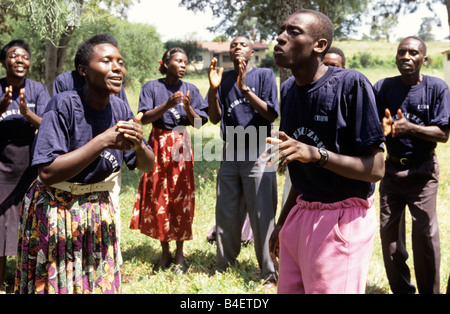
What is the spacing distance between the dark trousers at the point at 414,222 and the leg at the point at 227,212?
128 centimetres

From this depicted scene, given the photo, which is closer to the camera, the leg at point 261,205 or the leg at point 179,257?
the leg at point 261,205

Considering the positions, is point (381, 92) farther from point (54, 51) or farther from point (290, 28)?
point (54, 51)

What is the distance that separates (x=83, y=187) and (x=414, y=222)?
268 cm

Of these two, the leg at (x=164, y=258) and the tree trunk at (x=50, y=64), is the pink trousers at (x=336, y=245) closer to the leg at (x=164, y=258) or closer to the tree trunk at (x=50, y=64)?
the leg at (x=164, y=258)

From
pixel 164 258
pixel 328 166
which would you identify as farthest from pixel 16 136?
pixel 328 166

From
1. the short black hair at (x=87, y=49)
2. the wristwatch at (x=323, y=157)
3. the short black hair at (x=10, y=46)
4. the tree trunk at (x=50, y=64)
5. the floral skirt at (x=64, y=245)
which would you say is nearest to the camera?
the wristwatch at (x=323, y=157)

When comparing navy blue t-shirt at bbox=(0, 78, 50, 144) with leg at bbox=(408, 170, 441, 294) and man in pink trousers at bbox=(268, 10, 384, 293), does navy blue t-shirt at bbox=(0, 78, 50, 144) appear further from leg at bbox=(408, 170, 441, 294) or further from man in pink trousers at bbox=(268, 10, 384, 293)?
leg at bbox=(408, 170, 441, 294)

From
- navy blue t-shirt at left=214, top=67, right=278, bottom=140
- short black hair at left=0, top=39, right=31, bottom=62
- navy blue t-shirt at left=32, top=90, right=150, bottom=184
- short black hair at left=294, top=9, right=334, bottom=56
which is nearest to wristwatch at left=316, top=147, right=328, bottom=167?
short black hair at left=294, top=9, right=334, bottom=56

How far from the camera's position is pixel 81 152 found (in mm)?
2314

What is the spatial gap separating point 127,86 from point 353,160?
73.1 ft

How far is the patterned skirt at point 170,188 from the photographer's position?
4.61m

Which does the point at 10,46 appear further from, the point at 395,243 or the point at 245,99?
the point at 395,243

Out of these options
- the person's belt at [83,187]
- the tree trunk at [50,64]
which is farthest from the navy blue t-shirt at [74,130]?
the tree trunk at [50,64]
